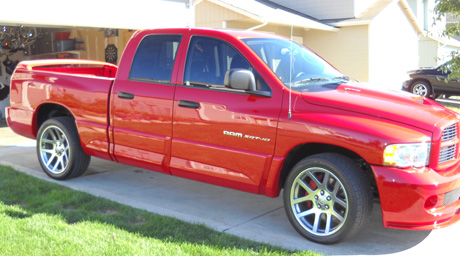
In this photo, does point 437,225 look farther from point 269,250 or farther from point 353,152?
point 269,250

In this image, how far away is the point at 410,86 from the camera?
18.4 metres

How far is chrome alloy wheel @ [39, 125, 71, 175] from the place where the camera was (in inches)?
257

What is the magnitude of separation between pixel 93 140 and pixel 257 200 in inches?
84.8

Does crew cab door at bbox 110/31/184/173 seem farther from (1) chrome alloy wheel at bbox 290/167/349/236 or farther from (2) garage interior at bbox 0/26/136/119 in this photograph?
(2) garage interior at bbox 0/26/136/119

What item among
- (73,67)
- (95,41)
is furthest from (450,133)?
(95,41)

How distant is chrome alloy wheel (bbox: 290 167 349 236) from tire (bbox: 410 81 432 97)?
14.9m

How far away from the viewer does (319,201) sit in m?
4.54

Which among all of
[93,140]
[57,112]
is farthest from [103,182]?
[57,112]

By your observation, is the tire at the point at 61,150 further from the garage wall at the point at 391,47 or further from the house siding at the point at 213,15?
the garage wall at the point at 391,47

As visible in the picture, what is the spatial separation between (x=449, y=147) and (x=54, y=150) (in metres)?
4.85

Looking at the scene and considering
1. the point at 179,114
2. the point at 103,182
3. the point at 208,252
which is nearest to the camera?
the point at 208,252

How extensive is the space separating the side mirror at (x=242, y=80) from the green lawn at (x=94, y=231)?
1401 millimetres

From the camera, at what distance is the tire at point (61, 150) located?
6.40 m

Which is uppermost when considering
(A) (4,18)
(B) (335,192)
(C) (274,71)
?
(A) (4,18)
